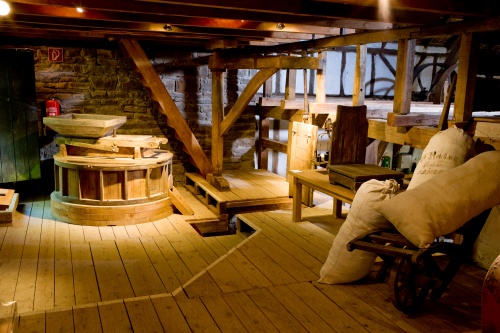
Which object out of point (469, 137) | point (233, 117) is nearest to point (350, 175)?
point (469, 137)

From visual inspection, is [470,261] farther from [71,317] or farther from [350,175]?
[71,317]

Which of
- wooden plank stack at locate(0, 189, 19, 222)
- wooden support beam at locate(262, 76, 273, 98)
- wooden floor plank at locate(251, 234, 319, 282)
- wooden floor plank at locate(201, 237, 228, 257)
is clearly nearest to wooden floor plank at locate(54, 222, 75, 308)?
wooden plank stack at locate(0, 189, 19, 222)

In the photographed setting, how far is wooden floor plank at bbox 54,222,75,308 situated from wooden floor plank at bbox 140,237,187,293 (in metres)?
0.81

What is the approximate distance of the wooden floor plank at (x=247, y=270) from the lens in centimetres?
376

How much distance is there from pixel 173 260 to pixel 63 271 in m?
1.09

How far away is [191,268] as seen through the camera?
4566mm

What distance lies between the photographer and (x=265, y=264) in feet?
13.8

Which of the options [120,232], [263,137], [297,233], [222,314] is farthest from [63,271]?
[263,137]

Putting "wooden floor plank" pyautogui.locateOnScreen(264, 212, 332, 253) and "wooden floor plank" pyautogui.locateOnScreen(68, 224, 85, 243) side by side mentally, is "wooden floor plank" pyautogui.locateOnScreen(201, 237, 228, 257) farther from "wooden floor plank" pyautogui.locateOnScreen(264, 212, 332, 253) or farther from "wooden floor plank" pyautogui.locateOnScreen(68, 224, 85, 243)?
"wooden floor plank" pyautogui.locateOnScreen(68, 224, 85, 243)

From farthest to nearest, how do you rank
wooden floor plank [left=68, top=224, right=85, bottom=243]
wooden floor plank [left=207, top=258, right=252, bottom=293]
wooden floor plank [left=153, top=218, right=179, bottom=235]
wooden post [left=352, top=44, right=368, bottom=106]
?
wooden floor plank [left=153, top=218, right=179, bottom=235] → wooden floor plank [left=68, top=224, right=85, bottom=243] → wooden post [left=352, top=44, right=368, bottom=106] → wooden floor plank [left=207, top=258, right=252, bottom=293]

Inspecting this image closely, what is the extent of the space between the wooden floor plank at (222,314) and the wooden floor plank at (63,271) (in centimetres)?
118

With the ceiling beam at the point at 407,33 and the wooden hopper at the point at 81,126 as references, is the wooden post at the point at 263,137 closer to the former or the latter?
the ceiling beam at the point at 407,33

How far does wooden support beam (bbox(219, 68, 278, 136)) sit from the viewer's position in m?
6.30

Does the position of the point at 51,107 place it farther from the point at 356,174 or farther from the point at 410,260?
the point at 410,260
